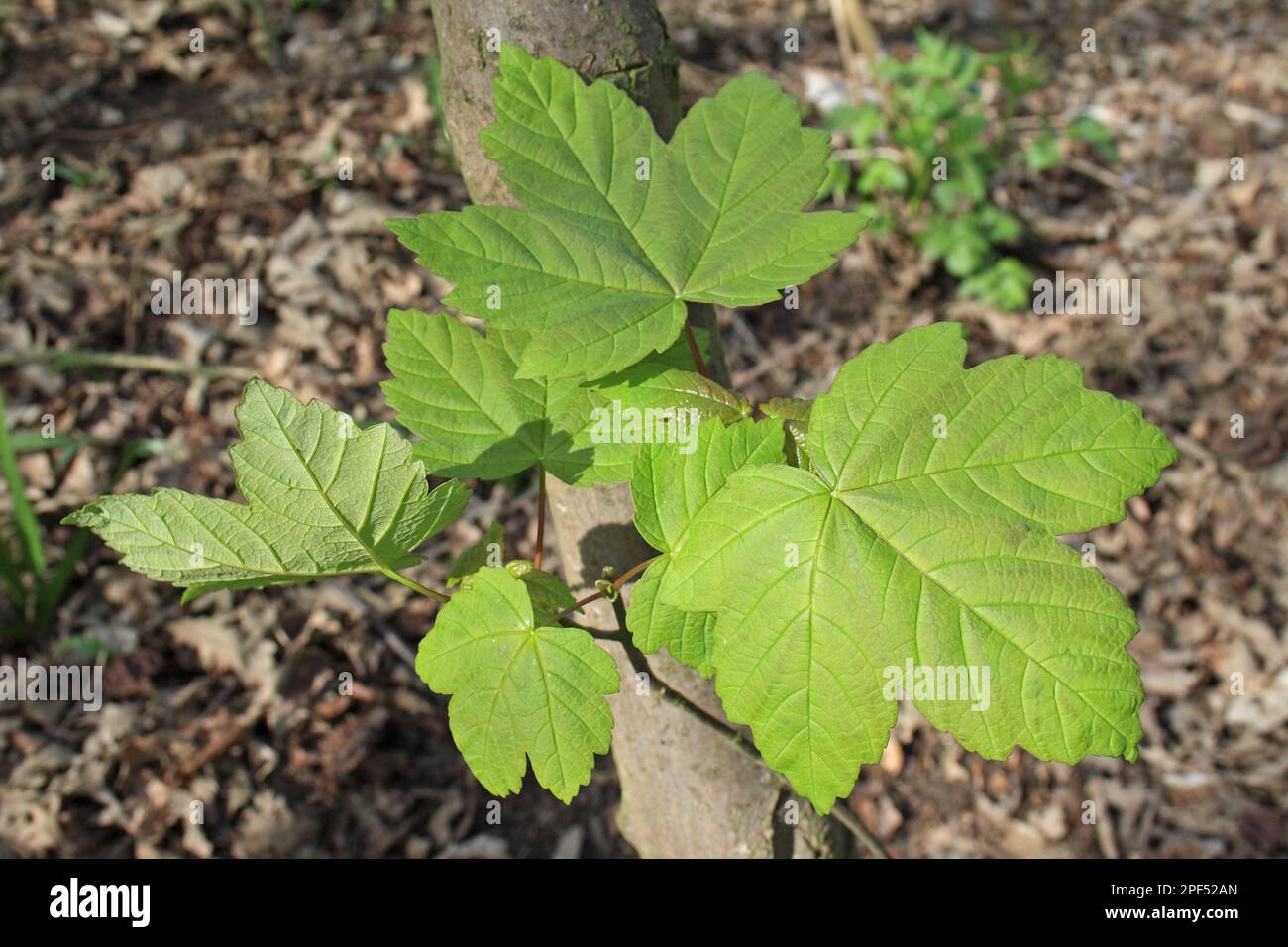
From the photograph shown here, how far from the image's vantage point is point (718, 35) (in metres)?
4.72

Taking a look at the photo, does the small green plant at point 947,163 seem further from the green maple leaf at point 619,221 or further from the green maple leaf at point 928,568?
the green maple leaf at point 928,568

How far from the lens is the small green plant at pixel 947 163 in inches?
145

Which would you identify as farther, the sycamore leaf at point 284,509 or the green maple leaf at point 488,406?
the green maple leaf at point 488,406

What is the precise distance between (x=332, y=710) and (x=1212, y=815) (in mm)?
2462

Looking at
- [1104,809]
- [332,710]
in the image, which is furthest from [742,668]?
[1104,809]

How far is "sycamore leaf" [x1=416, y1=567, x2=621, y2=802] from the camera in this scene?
3.39ft

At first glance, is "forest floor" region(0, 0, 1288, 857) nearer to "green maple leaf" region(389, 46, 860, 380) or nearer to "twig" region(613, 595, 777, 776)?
"twig" region(613, 595, 777, 776)
